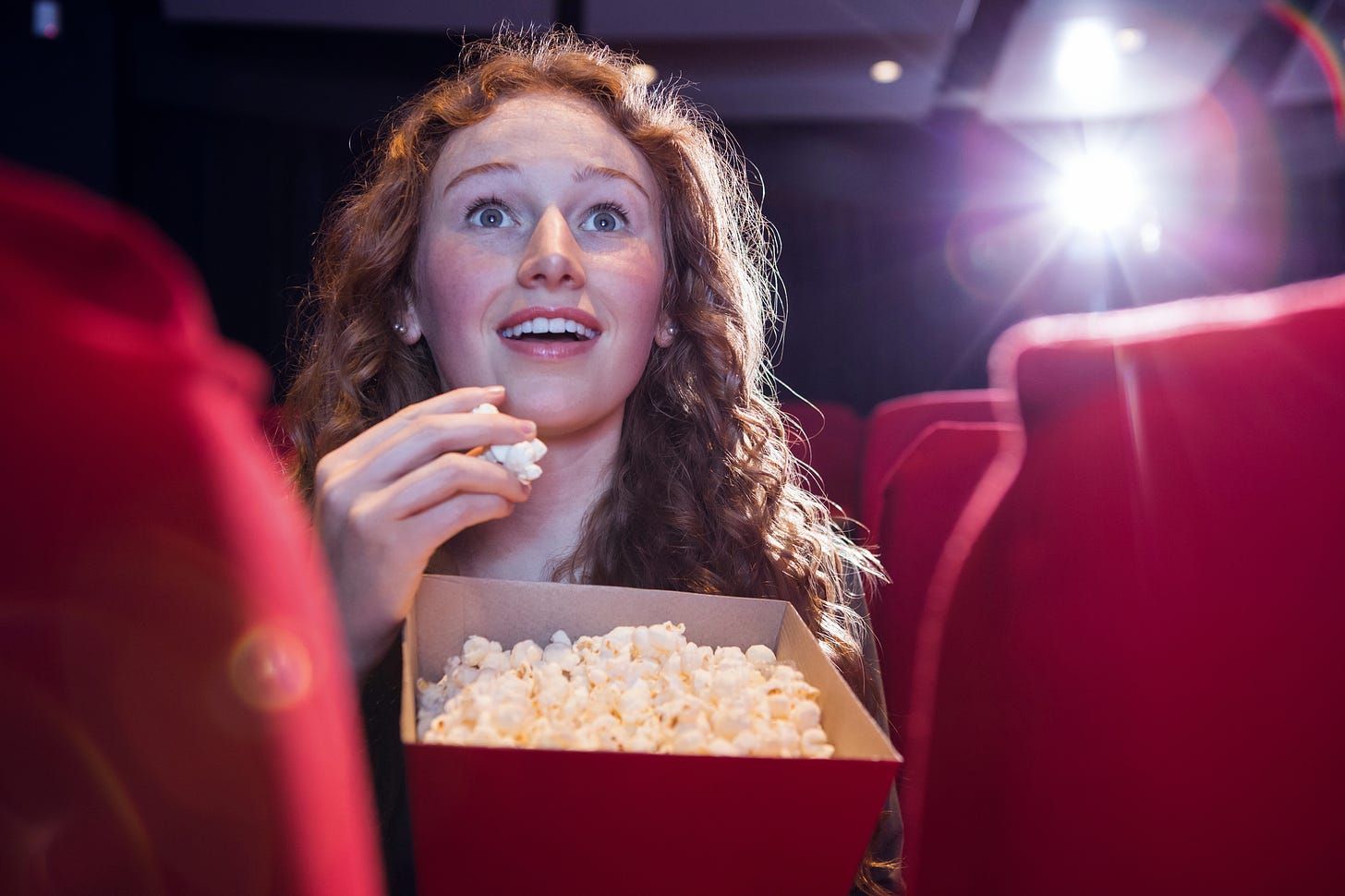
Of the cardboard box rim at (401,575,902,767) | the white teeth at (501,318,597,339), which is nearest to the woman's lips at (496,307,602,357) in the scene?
the white teeth at (501,318,597,339)

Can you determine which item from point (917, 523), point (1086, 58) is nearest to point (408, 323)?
point (917, 523)

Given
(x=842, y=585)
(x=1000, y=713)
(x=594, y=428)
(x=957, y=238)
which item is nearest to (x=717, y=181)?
(x=594, y=428)

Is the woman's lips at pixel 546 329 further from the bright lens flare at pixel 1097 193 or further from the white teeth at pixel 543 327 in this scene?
the bright lens flare at pixel 1097 193

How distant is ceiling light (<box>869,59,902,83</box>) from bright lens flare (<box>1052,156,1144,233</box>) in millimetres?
1582

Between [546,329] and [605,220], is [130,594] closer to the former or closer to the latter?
[546,329]

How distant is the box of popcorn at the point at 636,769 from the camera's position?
0.56 m

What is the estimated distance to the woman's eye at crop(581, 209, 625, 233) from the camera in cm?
129

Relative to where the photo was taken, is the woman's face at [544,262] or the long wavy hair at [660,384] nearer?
the woman's face at [544,262]

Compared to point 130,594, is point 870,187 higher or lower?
higher

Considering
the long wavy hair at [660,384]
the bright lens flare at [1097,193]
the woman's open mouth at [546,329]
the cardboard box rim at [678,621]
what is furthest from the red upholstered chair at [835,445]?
the bright lens flare at [1097,193]

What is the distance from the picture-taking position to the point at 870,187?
6.43 metres

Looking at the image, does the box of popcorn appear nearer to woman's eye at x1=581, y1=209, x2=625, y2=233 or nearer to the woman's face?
the woman's face

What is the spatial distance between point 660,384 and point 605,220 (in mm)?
297

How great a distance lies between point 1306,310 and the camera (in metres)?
0.55
